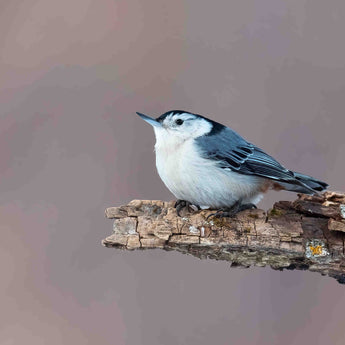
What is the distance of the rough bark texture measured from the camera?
196cm

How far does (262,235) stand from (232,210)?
25cm

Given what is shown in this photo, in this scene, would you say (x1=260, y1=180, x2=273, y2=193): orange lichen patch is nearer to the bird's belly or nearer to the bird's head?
the bird's belly

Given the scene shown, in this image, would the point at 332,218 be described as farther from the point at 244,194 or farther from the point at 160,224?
the point at 160,224

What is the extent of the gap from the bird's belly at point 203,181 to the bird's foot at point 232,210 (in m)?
0.03

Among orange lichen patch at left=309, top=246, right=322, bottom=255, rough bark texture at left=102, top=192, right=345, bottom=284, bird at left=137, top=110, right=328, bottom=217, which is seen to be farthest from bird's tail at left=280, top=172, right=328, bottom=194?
orange lichen patch at left=309, top=246, right=322, bottom=255

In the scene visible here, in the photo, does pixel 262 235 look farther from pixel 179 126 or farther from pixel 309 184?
pixel 179 126

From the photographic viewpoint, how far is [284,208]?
6.94 feet

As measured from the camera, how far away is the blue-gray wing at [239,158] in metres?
2.26

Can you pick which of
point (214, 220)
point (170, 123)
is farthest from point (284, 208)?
point (170, 123)

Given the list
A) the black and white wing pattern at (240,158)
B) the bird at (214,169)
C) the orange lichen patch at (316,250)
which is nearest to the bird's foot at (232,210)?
the bird at (214,169)

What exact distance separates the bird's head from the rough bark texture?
401 millimetres

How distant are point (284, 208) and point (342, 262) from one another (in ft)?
1.03

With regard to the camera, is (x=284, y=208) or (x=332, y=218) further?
(x=284, y=208)

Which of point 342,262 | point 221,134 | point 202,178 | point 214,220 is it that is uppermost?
point 221,134
